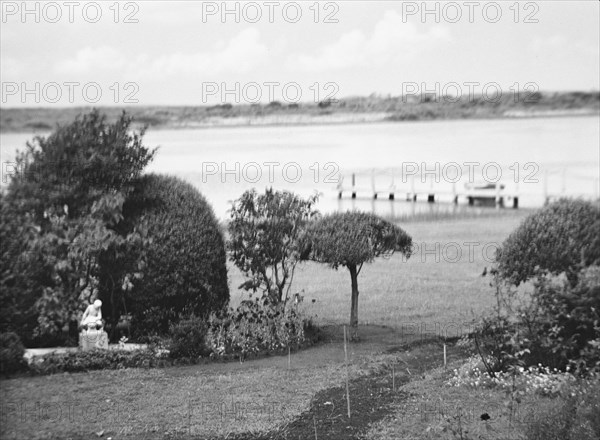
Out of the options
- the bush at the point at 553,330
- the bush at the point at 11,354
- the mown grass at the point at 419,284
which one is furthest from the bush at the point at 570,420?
the bush at the point at 11,354

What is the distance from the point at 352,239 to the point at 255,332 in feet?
5.09

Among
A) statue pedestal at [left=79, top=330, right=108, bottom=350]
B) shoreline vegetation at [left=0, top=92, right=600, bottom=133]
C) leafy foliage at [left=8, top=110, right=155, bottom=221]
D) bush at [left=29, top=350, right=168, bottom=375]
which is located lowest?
bush at [left=29, top=350, right=168, bottom=375]

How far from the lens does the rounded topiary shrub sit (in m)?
10.7

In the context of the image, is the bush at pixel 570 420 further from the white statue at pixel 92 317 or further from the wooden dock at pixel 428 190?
the wooden dock at pixel 428 190

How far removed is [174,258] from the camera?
421 inches

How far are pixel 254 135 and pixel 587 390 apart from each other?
398 inches

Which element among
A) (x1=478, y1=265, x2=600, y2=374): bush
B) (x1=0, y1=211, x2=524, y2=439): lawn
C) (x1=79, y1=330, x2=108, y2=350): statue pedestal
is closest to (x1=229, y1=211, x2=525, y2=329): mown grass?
(x1=0, y1=211, x2=524, y2=439): lawn

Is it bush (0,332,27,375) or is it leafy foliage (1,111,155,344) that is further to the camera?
leafy foliage (1,111,155,344)

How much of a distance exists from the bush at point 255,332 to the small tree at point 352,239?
2.62 ft

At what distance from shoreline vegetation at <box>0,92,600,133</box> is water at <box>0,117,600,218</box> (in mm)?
248

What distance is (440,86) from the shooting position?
15.9m

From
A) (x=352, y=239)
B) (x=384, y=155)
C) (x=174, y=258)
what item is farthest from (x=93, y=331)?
(x=384, y=155)

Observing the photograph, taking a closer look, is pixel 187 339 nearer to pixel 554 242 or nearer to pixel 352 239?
pixel 352 239

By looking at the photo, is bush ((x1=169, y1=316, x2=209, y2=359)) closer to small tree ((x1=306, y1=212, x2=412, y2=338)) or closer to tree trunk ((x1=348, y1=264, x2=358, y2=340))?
small tree ((x1=306, y1=212, x2=412, y2=338))
